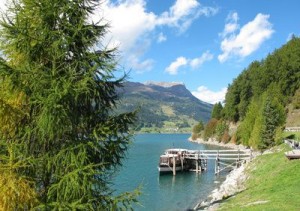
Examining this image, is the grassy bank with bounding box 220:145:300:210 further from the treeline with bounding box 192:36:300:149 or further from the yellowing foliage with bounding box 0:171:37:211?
→ the treeline with bounding box 192:36:300:149

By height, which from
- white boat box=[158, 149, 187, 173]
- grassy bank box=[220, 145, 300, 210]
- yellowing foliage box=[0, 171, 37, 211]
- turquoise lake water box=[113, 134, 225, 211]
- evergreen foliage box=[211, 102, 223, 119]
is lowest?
turquoise lake water box=[113, 134, 225, 211]

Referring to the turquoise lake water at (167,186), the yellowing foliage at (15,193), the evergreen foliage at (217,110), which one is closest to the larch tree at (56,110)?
the yellowing foliage at (15,193)

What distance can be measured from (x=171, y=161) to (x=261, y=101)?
4441cm

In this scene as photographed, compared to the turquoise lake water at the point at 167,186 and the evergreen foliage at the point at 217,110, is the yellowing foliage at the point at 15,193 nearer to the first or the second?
the turquoise lake water at the point at 167,186

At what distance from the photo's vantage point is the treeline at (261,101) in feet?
239

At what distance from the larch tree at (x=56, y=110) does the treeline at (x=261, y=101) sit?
6108cm

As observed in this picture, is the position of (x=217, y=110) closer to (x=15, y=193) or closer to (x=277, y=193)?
(x=277, y=193)

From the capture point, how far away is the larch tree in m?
10.9

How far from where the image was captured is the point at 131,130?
13.0 m

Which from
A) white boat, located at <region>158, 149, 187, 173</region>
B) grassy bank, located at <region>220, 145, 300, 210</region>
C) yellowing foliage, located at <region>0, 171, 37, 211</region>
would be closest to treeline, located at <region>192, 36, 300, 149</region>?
white boat, located at <region>158, 149, 187, 173</region>

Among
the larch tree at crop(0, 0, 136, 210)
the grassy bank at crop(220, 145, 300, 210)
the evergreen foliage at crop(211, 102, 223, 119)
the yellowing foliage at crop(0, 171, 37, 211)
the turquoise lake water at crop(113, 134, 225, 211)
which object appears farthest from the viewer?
the evergreen foliage at crop(211, 102, 223, 119)

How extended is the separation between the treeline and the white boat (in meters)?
15.9

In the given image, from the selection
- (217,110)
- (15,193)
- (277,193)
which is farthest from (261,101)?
(15,193)

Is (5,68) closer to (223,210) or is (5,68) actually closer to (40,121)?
(40,121)
